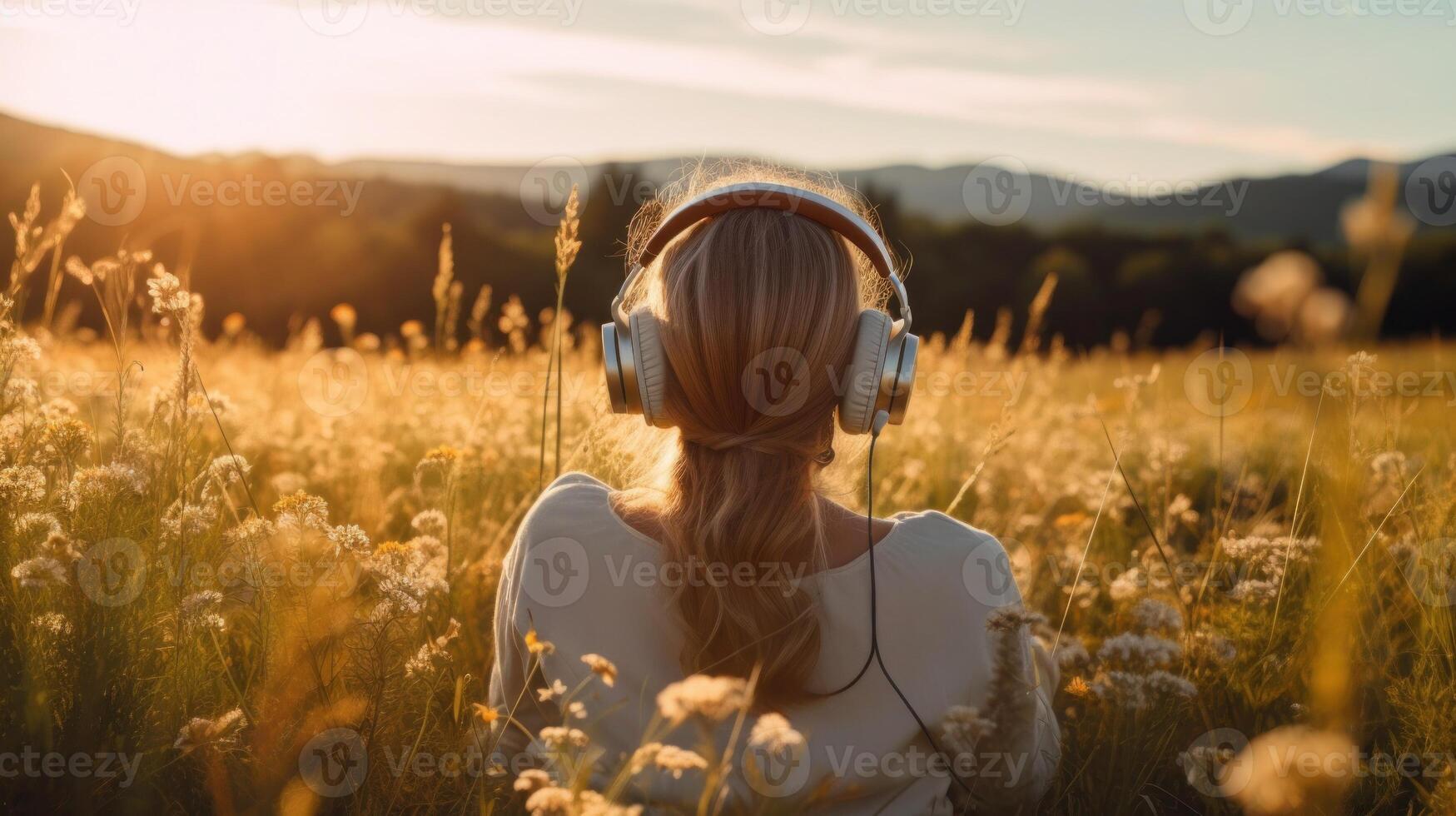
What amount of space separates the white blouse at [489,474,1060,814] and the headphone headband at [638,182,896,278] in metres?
0.65

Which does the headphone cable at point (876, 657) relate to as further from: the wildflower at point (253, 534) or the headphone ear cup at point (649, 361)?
the wildflower at point (253, 534)

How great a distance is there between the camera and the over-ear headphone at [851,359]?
206cm

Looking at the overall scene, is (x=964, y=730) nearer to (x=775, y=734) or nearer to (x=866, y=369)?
(x=775, y=734)

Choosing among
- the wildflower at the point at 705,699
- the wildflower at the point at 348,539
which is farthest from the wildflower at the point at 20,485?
the wildflower at the point at 705,699

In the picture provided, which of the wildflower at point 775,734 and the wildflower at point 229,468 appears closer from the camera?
the wildflower at point 775,734

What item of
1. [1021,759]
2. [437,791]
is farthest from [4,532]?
[1021,759]

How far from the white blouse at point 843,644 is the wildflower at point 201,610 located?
0.73 m

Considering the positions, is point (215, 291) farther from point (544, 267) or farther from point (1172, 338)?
point (1172, 338)

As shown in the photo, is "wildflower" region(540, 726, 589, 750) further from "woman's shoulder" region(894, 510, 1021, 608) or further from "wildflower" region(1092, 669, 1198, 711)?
"wildflower" region(1092, 669, 1198, 711)

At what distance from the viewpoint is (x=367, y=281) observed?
34.2m

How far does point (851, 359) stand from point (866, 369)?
61 millimetres

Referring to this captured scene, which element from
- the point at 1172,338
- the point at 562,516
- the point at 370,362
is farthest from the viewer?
the point at 1172,338

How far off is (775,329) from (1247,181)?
4.25 metres

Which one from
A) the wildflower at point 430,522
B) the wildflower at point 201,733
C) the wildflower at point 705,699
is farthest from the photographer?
the wildflower at point 430,522
